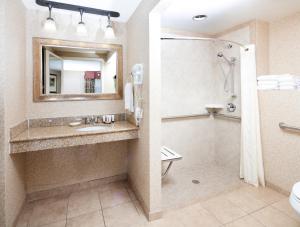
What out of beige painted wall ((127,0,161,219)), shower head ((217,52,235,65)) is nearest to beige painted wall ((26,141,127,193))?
beige painted wall ((127,0,161,219))

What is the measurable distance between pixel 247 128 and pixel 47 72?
105 inches

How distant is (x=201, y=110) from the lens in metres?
2.92

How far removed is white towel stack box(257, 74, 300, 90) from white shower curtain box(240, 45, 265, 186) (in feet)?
0.32

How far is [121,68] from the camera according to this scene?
2.44 m

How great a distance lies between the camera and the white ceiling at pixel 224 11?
1889mm

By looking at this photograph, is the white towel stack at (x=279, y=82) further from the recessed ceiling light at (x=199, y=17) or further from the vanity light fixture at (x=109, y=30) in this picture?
the vanity light fixture at (x=109, y=30)

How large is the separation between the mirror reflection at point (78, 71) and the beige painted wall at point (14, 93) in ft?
0.90

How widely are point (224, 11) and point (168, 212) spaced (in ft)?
7.92

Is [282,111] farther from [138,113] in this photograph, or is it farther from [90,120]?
[90,120]

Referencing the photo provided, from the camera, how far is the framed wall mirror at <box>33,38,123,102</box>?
6.83 feet

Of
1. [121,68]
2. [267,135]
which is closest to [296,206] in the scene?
[267,135]

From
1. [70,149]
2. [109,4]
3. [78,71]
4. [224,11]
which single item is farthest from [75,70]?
[224,11]

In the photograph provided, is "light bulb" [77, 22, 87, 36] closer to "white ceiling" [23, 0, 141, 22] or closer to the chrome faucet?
"white ceiling" [23, 0, 141, 22]

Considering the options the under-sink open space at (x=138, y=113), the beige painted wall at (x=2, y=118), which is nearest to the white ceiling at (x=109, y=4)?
the under-sink open space at (x=138, y=113)
